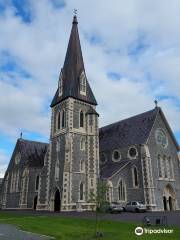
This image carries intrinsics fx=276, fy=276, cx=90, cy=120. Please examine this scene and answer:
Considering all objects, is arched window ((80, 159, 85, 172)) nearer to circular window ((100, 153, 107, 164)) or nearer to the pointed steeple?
circular window ((100, 153, 107, 164))

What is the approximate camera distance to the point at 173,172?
4475 cm

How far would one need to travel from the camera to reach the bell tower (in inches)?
1527

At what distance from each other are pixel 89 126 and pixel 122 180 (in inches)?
384

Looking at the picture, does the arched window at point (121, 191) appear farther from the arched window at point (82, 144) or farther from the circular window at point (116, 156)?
the arched window at point (82, 144)

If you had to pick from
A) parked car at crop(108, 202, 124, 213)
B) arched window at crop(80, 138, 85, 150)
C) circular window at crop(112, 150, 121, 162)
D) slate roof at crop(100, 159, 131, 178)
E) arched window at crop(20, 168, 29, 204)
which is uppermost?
arched window at crop(80, 138, 85, 150)

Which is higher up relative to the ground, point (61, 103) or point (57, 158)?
point (61, 103)

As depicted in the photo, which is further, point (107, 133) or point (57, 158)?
point (107, 133)

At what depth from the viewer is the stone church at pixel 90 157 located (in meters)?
39.6

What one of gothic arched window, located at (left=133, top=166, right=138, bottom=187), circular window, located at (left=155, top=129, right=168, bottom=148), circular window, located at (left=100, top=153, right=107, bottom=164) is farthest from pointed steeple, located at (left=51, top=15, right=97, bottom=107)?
gothic arched window, located at (left=133, top=166, right=138, bottom=187)

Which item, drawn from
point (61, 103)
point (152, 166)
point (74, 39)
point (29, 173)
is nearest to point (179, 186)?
point (152, 166)

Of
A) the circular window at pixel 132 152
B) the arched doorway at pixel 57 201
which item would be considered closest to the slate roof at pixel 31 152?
the arched doorway at pixel 57 201

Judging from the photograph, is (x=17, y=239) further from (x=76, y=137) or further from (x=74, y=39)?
(x=74, y=39)

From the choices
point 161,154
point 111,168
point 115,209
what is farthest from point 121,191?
point 161,154

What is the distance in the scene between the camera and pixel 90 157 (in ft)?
138
